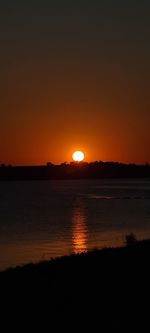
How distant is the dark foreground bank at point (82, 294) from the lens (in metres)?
11.4

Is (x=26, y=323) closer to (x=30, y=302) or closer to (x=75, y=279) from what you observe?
(x=30, y=302)

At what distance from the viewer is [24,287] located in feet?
48.0

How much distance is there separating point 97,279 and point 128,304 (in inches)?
101

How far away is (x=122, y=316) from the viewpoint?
11.6 metres

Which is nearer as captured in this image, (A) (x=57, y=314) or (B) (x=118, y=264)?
(A) (x=57, y=314)

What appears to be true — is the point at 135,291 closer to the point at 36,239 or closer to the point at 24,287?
the point at 24,287

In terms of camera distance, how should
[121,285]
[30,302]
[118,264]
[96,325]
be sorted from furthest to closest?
[118,264]
[121,285]
[30,302]
[96,325]

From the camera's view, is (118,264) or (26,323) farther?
(118,264)

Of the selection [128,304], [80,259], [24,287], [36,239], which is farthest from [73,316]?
[36,239]

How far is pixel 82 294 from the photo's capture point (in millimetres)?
13438

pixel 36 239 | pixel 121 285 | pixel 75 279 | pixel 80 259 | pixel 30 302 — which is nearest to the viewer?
pixel 30 302

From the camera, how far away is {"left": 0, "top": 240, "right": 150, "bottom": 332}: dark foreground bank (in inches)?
448

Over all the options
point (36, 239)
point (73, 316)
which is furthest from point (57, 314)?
point (36, 239)

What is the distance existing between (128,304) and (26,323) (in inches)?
81.0
